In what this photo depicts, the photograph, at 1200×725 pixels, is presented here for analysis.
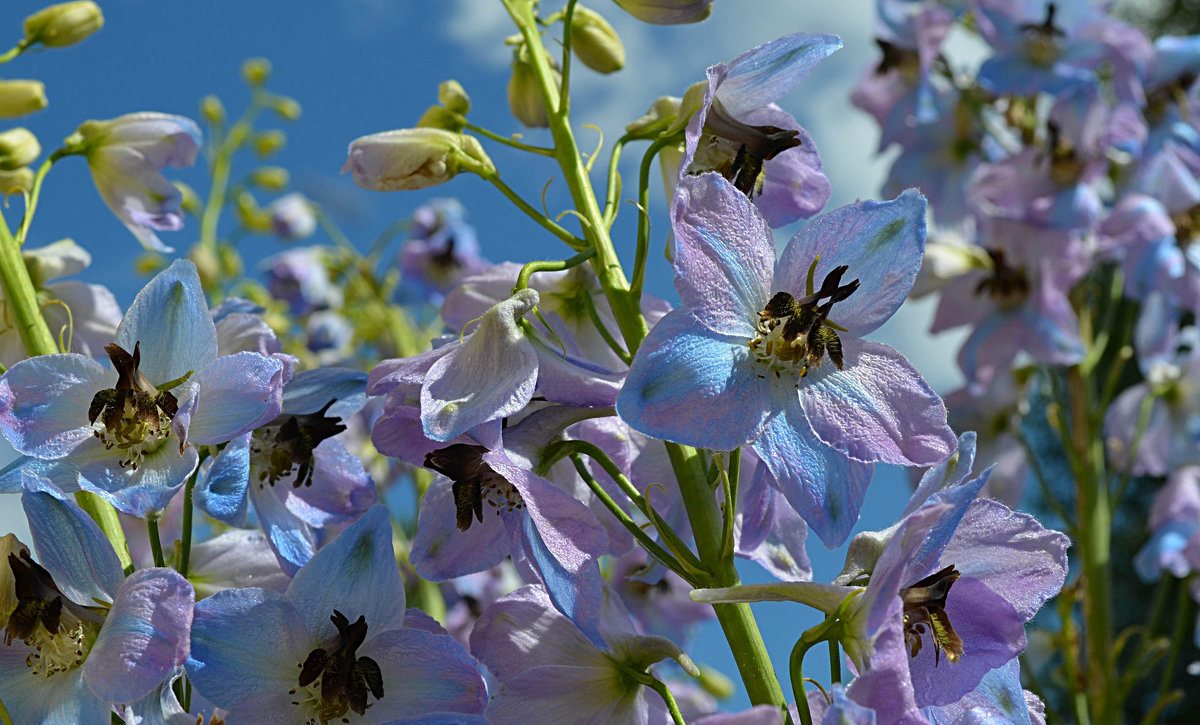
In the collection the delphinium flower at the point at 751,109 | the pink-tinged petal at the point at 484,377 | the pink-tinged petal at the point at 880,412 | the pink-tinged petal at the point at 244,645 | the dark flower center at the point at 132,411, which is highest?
the delphinium flower at the point at 751,109

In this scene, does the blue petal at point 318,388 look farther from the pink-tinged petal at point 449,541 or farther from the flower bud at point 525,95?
the flower bud at point 525,95

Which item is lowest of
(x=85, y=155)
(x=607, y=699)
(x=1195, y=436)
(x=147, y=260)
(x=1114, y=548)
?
(x=1114, y=548)

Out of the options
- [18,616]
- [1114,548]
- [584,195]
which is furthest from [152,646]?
[1114,548]

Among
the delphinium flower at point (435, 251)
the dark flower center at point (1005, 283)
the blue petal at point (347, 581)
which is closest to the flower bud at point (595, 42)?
the blue petal at point (347, 581)

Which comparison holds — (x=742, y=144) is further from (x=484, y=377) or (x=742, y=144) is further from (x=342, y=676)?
(x=342, y=676)

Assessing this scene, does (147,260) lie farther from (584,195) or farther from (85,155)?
(584,195)

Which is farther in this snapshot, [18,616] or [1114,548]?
[1114,548]
